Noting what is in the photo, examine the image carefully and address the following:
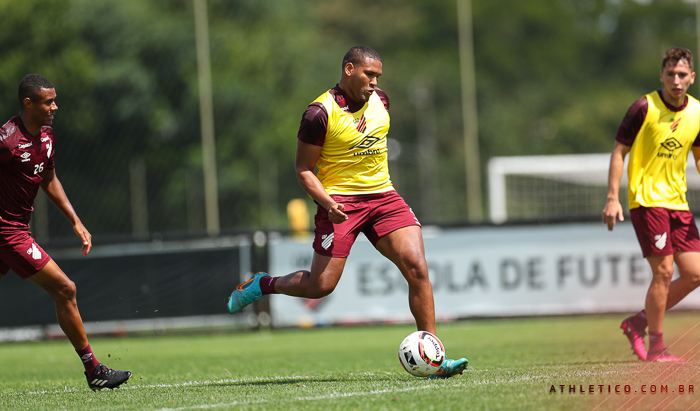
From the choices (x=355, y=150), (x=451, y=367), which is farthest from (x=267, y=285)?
(x=451, y=367)

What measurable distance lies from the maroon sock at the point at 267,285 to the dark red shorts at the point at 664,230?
296cm

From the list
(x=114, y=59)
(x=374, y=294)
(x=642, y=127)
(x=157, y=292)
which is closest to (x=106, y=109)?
(x=114, y=59)

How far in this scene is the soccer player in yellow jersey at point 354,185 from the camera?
6.19 metres

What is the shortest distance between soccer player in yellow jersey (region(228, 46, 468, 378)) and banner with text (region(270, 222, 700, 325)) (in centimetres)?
723

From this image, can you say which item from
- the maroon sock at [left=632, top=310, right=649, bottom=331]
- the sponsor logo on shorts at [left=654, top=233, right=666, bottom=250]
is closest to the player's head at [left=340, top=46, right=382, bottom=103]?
the sponsor logo on shorts at [left=654, top=233, right=666, bottom=250]

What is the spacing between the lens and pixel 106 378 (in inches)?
249

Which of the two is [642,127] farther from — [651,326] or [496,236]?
[496,236]

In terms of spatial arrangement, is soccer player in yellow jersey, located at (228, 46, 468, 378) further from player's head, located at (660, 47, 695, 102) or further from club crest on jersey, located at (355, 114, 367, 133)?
A: player's head, located at (660, 47, 695, 102)

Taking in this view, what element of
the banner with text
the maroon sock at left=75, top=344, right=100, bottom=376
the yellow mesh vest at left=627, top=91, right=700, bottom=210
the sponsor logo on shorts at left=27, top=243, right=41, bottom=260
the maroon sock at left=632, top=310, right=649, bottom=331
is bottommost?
the banner with text

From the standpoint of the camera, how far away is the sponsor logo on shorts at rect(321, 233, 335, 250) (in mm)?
6285

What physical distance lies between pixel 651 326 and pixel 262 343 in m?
6.34

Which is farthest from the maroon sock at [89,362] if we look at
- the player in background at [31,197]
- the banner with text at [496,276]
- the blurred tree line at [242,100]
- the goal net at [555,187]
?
the goal net at [555,187]
